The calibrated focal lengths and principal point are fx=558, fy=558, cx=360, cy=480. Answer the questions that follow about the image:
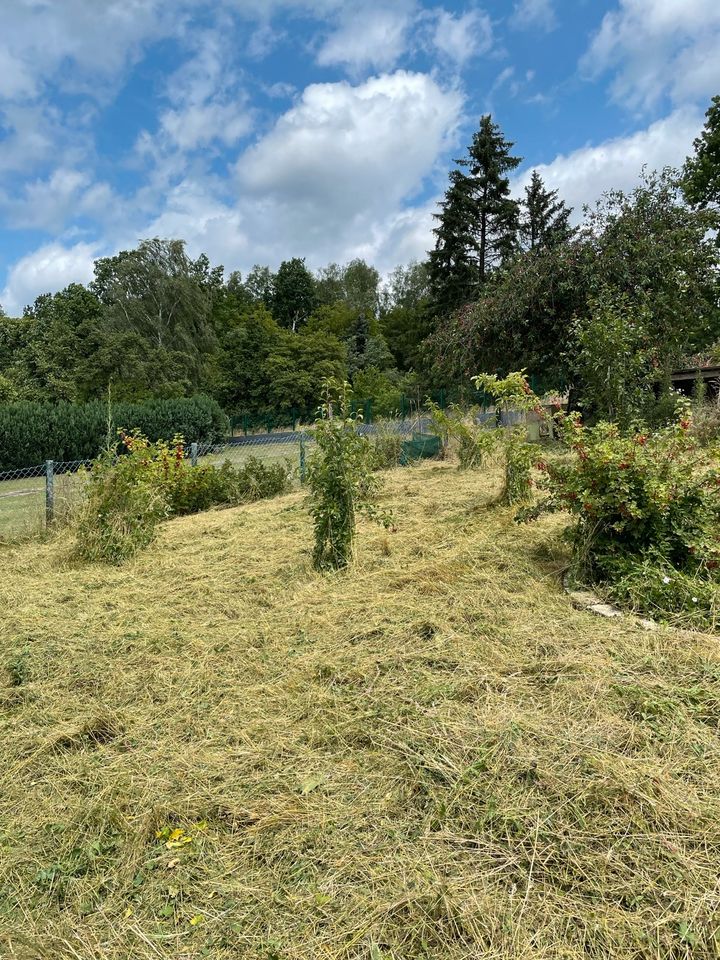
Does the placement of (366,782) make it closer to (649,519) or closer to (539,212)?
(649,519)

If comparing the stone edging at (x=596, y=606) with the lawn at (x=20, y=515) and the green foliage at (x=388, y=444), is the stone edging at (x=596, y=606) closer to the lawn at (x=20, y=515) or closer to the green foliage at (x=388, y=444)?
the lawn at (x=20, y=515)

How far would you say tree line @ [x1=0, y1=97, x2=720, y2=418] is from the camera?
11828 mm

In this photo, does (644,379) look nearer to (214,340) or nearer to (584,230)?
(584,230)

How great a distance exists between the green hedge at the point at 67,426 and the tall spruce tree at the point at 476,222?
47.7 ft

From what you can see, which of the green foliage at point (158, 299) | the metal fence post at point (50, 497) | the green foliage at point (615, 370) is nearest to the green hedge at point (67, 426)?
the green foliage at point (158, 299)

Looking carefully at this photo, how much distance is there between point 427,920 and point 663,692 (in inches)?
52.6

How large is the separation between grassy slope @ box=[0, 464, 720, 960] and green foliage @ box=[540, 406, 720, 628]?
35cm

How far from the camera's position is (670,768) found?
1.87 m

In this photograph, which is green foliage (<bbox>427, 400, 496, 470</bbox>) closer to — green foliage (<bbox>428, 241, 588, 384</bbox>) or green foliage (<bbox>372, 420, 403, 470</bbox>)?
green foliage (<bbox>372, 420, 403, 470</bbox>)

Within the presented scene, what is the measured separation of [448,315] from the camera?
24.8 metres

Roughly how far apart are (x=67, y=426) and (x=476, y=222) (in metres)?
20.7

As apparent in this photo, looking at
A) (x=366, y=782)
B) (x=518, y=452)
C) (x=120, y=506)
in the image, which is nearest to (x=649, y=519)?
(x=518, y=452)

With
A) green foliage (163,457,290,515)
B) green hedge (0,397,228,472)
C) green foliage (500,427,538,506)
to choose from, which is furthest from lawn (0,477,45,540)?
green hedge (0,397,228,472)

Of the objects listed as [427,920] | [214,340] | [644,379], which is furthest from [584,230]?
[214,340]
